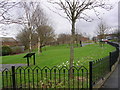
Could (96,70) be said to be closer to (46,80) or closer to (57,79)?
(57,79)

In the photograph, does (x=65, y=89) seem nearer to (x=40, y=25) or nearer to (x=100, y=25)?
(x=40, y=25)

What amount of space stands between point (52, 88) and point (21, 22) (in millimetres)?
2479

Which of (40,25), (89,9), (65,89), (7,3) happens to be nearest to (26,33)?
(40,25)

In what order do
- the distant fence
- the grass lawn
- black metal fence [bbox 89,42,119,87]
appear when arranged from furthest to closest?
the grass lawn → black metal fence [bbox 89,42,119,87] → the distant fence

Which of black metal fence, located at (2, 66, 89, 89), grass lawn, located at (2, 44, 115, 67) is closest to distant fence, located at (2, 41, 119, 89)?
black metal fence, located at (2, 66, 89, 89)

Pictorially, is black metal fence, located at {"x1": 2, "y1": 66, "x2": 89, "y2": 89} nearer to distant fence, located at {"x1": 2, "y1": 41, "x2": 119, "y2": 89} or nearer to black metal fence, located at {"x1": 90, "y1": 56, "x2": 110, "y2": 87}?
distant fence, located at {"x1": 2, "y1": 41, "x2": 119, "y2": 89}

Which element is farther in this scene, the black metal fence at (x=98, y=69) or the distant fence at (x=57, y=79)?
the black metal fence at (x=98, y=69)

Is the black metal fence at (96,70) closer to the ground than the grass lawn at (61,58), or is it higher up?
higher up

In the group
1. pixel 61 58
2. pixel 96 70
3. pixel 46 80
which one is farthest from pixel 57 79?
pixel 61 58

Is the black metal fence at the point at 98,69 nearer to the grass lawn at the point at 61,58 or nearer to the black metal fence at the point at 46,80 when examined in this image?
the black metal fence at the point at 46,80

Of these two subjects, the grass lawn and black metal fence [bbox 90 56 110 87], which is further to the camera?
the grass lawn

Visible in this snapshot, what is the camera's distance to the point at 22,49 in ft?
95.1

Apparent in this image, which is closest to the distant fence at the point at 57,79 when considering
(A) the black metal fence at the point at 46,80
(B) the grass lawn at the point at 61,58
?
(A) the black metal fence at the point at 46,80

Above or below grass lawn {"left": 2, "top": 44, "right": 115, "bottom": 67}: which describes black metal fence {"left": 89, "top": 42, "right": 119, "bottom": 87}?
above
